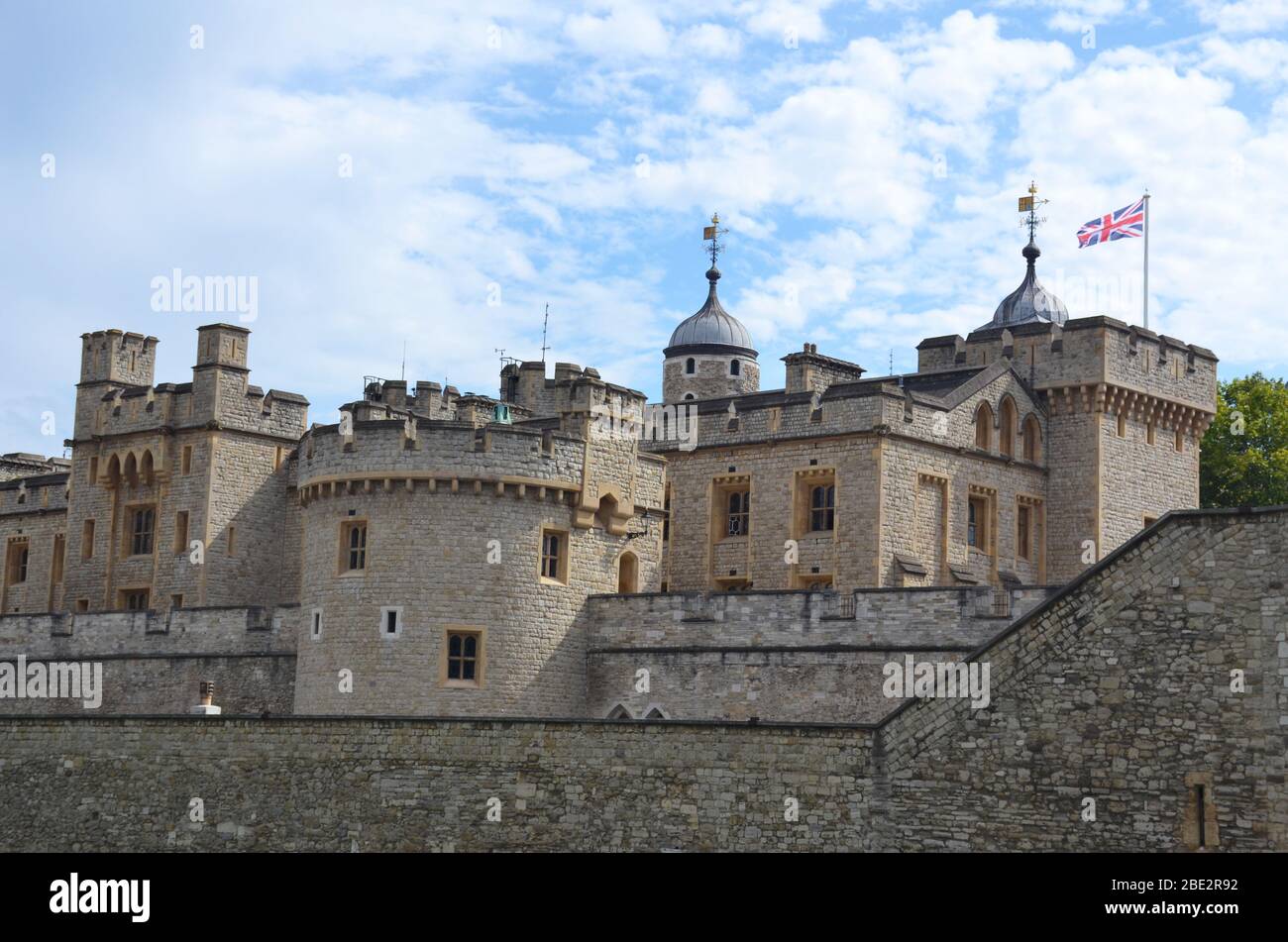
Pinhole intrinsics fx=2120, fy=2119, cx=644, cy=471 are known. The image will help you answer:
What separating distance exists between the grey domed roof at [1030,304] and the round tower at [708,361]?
7.76 meters

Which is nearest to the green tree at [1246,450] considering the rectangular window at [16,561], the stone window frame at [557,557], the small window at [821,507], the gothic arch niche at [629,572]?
the small window at [821,507]

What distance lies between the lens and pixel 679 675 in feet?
131

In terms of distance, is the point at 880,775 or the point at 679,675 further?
the point at 679,675

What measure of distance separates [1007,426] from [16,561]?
1143 inches

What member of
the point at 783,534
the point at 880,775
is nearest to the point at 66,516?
the point at 783,534

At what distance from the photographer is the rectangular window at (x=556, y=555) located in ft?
134

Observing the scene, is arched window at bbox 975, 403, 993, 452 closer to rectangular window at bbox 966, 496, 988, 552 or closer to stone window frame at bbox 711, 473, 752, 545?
rectangular window at bbox 966, 496, 988, 552

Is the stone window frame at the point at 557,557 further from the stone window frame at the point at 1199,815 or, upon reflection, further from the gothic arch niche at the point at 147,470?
the gothic arch niche at the point at 147,470

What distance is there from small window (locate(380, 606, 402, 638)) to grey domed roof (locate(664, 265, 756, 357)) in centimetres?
2887

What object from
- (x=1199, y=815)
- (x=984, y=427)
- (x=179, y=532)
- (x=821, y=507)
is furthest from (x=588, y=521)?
(x=1199, y=815)

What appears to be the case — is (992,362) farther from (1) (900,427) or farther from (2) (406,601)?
(2) (406,601)

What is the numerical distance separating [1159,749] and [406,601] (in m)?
16.6

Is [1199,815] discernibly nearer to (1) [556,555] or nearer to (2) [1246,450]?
(1) [556,555]
